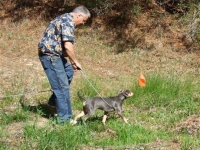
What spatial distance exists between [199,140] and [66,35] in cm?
233

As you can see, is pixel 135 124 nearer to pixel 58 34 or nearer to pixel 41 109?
pixel 41 109

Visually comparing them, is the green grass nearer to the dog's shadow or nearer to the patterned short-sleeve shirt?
the dog's shadow

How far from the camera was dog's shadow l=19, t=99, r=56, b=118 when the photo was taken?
7.07 metres

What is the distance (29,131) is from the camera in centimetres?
575

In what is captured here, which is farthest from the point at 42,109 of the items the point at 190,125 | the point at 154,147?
the point at 154,147

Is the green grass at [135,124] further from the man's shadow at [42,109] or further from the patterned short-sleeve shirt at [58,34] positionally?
the patterned short-sleeve shirt at [58,34]

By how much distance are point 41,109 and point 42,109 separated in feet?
0.21

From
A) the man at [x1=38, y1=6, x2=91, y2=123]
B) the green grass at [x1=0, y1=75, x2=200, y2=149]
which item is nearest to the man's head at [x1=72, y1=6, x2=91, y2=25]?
the man at [x1=38, y1=6, x2=91, y2=123]

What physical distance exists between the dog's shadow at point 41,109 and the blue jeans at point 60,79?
46cm

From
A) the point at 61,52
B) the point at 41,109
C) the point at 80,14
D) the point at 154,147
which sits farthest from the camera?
the point at 41,109

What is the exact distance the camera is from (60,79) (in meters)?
6.45

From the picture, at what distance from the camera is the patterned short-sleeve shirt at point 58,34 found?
6.19 m

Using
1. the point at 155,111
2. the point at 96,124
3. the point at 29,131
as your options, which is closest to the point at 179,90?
the point at 155,111

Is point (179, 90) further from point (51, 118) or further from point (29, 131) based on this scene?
point (29, 131)
